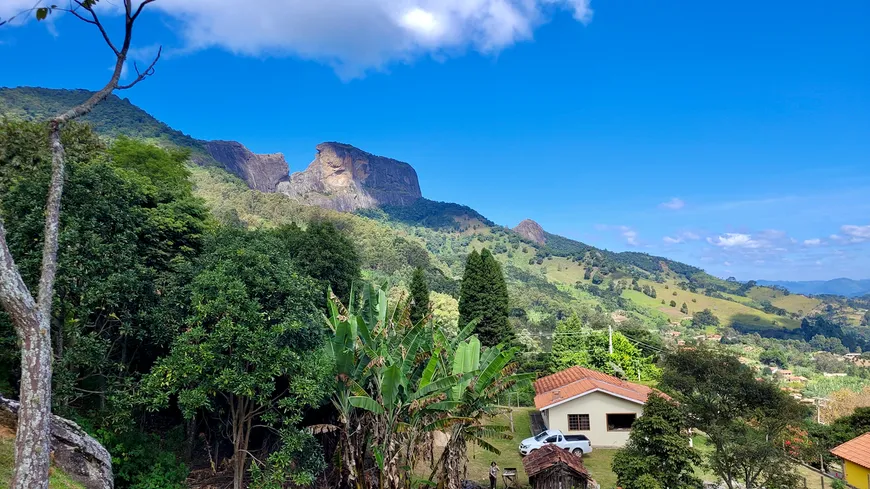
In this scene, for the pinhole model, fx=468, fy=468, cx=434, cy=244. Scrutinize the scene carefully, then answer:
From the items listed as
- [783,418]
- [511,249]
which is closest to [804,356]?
[511,249]

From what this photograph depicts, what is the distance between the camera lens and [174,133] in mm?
111875

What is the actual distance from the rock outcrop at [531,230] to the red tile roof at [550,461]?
511ft

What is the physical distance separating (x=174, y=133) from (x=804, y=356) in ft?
434

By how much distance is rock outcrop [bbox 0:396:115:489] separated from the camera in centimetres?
751

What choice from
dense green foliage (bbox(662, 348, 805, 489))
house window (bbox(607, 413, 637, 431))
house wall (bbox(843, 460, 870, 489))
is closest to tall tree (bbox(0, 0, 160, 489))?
dense green foliage (bbox(662, 348, 805, 489))

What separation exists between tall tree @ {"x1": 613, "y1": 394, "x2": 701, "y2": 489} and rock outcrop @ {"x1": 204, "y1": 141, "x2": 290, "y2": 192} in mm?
138927

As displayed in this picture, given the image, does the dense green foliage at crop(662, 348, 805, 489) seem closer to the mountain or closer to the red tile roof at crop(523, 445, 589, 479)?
the red tile roof at crop(523, 445, 589, 479)

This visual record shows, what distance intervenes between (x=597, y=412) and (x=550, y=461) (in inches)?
326

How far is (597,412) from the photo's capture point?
62.0 feet

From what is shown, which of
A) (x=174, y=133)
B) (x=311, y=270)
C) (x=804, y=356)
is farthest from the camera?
(x=174, y=133)

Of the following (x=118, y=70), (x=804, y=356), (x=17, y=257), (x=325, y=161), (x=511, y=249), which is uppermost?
(x=325, y=161)

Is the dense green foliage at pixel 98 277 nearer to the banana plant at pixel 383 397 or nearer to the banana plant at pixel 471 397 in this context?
the banana plant at pixel 383 397

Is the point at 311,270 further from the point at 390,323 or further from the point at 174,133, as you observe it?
the point at 174,133

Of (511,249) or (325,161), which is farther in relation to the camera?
(325,161)
